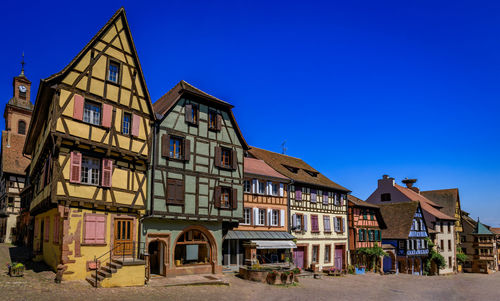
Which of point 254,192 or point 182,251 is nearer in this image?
point 182,251

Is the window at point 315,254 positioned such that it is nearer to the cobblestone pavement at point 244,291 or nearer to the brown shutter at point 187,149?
the cobblestone pavement at point 244,291

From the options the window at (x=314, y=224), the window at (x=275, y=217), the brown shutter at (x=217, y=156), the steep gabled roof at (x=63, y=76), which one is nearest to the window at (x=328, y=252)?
the window at (x=314, y=224)

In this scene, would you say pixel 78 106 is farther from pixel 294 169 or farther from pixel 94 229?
pixel 294 169

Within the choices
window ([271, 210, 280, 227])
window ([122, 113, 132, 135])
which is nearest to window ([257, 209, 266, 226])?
window ([271, 210, 280, 227])

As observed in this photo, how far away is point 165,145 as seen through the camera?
24.1m

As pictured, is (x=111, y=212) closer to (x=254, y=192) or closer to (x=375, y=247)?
(x=254, y=192)

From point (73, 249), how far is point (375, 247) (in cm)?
3030

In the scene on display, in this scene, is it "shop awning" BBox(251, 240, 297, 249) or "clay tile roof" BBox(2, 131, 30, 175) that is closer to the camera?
"shop awning" BBox(251, 240, 297, 249)

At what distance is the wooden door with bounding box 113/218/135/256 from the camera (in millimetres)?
21266

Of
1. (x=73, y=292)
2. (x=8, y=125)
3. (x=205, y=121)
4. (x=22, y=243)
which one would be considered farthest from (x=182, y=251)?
(x=8, y=125)

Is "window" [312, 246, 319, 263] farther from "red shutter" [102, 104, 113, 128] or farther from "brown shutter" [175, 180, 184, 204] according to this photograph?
"red shutter" [102, 104, 113, 128]

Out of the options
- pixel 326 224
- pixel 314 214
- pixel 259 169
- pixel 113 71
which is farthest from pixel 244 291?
pixel 326 224

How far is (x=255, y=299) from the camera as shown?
67.5 ft

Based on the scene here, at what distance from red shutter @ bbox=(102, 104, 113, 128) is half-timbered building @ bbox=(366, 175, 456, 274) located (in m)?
41.9
